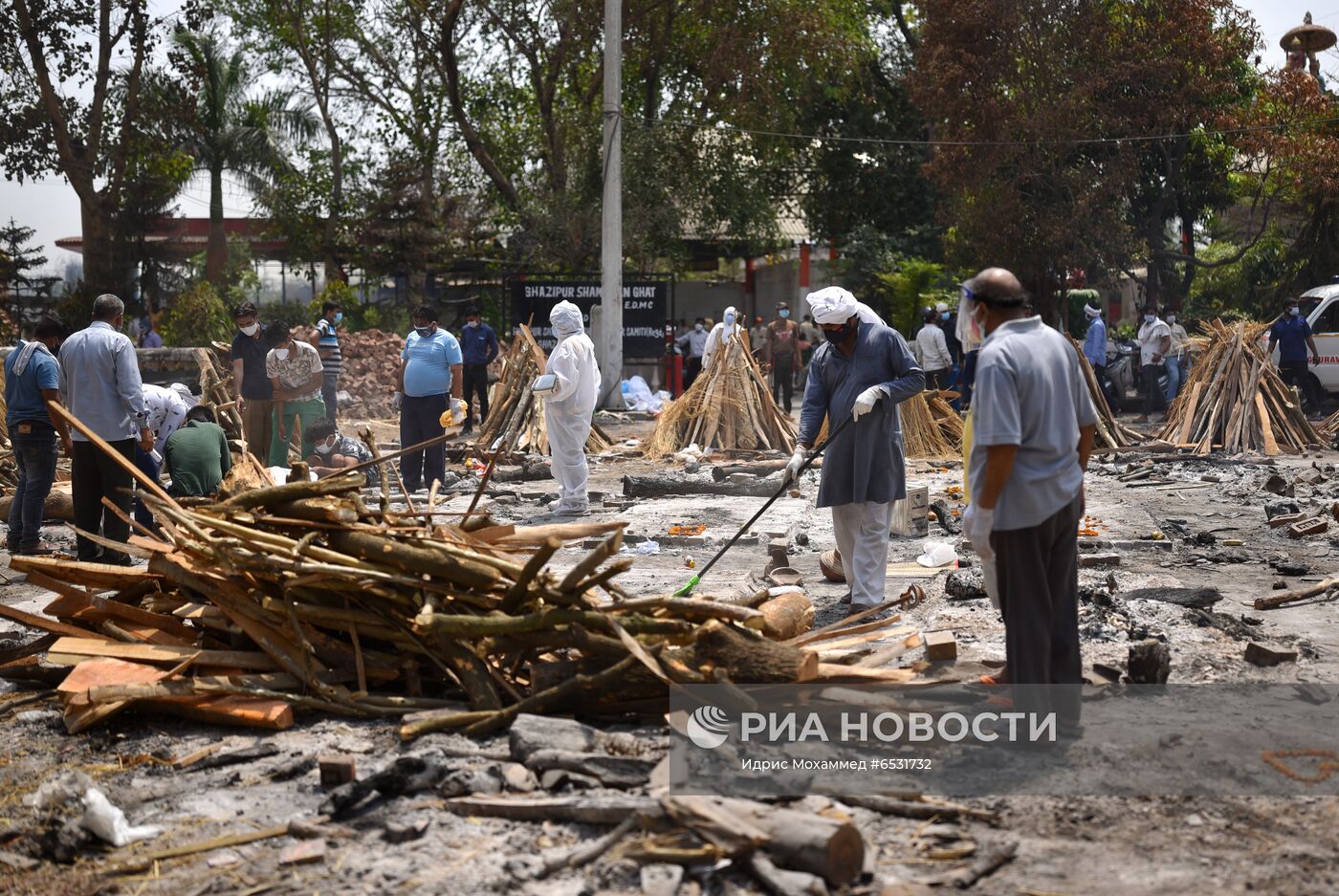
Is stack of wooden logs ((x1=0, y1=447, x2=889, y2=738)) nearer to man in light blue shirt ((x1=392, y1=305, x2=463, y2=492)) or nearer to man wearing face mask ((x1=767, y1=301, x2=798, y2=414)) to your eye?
man in light blue shirt ((x1=392, y1=305, x2=463, y2=492))

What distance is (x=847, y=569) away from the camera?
7.55 meters

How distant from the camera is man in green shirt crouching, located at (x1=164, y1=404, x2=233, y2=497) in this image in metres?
8.75

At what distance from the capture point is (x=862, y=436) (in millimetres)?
7242

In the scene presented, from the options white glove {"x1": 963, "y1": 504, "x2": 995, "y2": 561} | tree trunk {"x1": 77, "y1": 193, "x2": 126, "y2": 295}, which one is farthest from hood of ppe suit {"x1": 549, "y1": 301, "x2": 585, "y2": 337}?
tree trunk {"x1": 77, "y1": 193, "x2": 126, "y2": 295}

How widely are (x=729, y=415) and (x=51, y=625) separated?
11582mm

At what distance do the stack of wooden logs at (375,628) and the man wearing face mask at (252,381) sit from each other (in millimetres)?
6496

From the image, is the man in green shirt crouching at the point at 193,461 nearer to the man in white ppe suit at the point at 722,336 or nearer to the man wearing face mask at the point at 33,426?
the man wearing face mask at the point at 33,426

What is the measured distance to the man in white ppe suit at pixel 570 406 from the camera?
37.6ft

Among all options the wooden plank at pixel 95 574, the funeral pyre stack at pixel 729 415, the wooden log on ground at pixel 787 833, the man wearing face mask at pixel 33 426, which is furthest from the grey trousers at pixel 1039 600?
the funeral pyre stack at pixel 729 415

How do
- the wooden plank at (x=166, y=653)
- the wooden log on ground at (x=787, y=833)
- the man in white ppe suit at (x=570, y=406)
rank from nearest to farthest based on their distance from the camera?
1. the wooden log on ground at (x=787, y=833)
2. the wooden plank at (x=166, y=653)
3. the man in white ppe suit at (x=570, y=406)

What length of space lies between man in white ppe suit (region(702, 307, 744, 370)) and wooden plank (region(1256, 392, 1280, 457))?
6.48 meters

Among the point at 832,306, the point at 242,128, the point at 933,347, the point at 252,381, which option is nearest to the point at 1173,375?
the point at 933,347

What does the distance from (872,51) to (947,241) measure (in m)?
8.09

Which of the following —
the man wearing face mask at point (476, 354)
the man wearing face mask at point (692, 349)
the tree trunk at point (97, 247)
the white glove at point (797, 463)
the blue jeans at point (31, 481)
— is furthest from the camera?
the tree trunk at point (97, 247)
